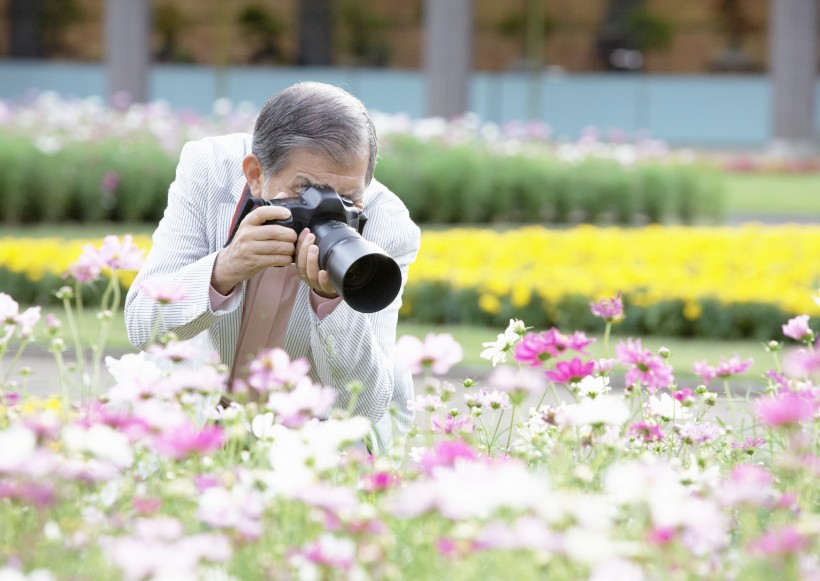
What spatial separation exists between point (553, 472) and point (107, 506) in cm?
55

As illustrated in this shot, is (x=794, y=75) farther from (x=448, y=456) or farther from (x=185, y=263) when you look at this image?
(x=448, y=456)

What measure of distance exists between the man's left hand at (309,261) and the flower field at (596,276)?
3374 mm

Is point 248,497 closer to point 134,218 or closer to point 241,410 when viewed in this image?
point 241,410

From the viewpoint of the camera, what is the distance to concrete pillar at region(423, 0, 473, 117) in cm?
1888

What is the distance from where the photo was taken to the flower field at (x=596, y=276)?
586 cm

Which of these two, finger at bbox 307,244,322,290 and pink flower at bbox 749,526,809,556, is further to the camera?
finger at bbox 307,244,322,290

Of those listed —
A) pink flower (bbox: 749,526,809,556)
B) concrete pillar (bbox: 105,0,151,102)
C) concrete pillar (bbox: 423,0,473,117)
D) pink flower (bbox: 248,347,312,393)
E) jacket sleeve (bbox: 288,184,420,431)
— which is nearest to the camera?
pink flower (bbox: 749,526,809,556)

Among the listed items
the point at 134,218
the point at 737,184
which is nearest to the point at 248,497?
the point at 134,218

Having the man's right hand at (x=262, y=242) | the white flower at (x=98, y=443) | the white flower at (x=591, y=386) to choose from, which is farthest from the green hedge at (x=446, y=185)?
the white flower at (x=98, y=443)

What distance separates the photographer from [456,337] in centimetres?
580

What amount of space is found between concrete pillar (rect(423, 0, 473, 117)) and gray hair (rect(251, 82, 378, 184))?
55.1 feet

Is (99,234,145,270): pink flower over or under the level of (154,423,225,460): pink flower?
over

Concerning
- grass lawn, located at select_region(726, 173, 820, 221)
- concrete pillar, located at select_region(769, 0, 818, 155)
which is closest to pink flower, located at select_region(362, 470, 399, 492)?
grass lawn, located at select_region(726, 173, 820, 221)

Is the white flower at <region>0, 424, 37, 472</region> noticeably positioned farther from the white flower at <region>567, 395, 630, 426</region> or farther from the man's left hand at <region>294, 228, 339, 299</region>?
the man's left hand at <region>294, 228, 339, 299</region>
